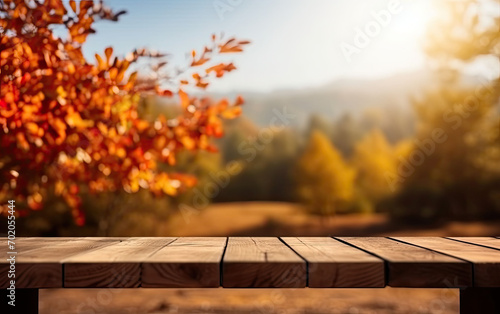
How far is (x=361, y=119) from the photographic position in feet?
158

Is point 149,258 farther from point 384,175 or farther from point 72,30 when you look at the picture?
point 384,175

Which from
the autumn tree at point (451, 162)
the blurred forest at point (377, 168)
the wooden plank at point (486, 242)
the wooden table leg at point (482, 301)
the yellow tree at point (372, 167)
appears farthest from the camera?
the yellow tree at point (372, 167)

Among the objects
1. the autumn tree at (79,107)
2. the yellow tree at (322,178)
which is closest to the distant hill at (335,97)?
the yellow tree at (322,178)

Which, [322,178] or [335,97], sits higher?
[335,97]

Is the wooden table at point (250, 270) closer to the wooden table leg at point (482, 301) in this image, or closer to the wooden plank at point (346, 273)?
the wooden plank at point (346, 273)

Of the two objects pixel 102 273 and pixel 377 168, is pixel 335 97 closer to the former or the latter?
pixel 377 168

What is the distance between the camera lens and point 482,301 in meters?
2.19

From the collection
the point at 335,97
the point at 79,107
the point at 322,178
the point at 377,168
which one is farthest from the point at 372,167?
the point at 335,97

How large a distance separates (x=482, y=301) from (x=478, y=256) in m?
0.32

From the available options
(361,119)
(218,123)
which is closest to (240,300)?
(218,123)

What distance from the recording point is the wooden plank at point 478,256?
1.85 metres

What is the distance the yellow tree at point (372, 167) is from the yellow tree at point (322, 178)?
347cm

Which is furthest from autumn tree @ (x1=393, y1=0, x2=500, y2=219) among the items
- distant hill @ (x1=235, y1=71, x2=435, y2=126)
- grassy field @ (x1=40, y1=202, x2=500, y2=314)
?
distant hill @ (x1=235, y1=71, x2=435, y2=126)

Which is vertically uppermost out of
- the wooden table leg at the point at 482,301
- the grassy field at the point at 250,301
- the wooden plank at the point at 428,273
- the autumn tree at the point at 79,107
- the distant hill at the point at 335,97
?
the distant hill at the point at 335,97
